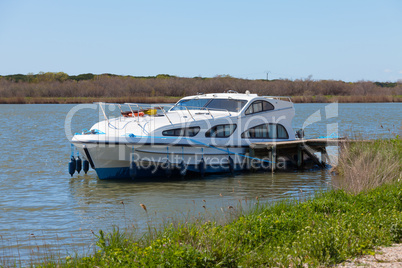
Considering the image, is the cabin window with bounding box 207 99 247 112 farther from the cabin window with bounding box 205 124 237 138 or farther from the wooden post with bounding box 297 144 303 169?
the wooden post with bounding box 297 144 303 169

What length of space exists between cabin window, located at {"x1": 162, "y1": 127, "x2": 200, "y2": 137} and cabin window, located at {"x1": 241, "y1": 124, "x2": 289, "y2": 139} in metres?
2.08

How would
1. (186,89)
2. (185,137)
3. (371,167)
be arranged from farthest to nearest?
(186,89) → (185,137) → (371,167)

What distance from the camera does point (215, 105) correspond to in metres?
18.7

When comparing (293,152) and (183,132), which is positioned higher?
(183,132)

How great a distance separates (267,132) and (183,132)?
3841mm

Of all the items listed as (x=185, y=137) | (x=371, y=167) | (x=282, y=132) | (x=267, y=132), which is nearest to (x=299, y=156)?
(x=282, y=132)

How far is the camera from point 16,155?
2341cm

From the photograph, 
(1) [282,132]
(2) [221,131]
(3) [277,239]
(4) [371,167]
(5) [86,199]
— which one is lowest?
(5) [86,199]

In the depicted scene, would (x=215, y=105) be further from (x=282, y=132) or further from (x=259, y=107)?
(x=282, y=132)

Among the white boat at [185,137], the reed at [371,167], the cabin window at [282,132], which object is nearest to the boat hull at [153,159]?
the white boat at [185,137]

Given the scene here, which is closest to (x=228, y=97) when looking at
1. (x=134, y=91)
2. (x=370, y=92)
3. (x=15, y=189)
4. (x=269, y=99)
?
(x=269, y=99)

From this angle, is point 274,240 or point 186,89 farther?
point 186,89

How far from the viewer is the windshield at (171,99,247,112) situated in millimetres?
18312

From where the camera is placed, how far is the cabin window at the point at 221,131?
17.3 meters
